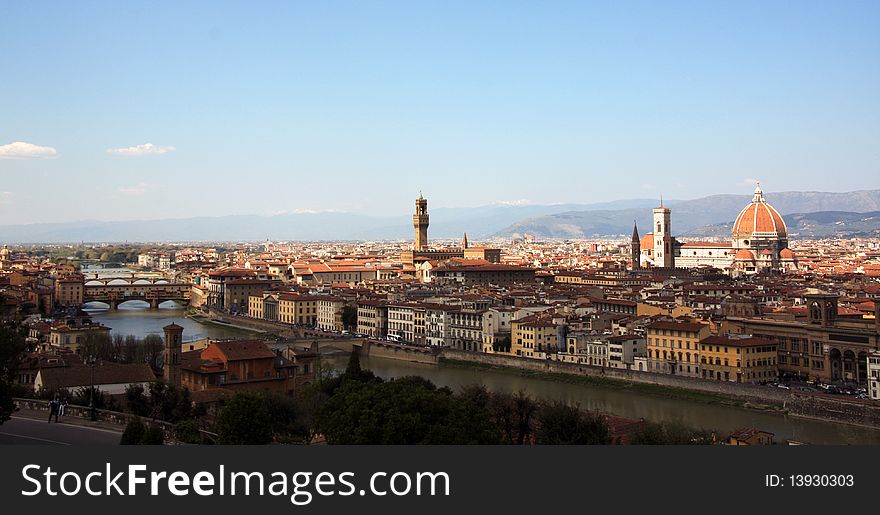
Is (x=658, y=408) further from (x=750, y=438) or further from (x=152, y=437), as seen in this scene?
(x=152, y=437)

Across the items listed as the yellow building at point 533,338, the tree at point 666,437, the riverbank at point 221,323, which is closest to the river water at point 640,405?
the yellow building at point 533,338

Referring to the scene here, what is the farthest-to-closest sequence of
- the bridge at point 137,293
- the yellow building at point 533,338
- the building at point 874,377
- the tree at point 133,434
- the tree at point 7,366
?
the bridge at point 137,293, the yellow building at point 533,338, the building at point 874,377, the tree at point 7,366, the tree at point 133,434

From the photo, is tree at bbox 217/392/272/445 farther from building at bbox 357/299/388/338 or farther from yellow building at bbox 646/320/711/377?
building at bbox 357/299/388/338

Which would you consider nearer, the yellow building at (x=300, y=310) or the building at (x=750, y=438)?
the building at (x=750, y=438)

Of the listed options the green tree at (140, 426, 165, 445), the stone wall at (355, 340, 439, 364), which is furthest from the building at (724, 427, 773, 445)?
the stone wall at (355, 340, 439, 364)

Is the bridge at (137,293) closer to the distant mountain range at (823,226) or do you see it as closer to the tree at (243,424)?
the tree at (243,424)

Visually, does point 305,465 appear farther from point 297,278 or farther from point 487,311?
point 297,278
